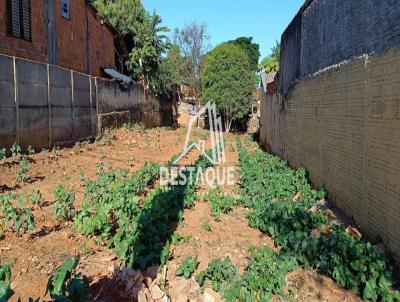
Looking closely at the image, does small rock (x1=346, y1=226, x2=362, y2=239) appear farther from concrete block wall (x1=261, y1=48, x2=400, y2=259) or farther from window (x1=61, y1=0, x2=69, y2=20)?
window (x1=61, y1=0, x2=69, y2=20)

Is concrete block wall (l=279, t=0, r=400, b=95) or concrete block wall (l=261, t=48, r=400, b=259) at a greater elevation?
concrete block wall (l=279, t=0, r=400, b=95)

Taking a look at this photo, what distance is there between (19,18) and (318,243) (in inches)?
500

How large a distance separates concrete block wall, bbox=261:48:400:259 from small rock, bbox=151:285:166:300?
2277mm

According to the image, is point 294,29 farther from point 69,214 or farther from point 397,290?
point 397,290

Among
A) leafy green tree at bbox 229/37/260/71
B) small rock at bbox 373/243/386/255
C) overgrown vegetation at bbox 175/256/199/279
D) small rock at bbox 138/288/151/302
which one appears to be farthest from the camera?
leafy green tree at bbox 229/37/260/71

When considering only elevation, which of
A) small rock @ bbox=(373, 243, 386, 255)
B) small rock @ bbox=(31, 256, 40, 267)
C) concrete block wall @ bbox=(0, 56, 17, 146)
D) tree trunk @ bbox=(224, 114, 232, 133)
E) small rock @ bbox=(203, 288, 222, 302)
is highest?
concrete block wall @ bbox=(0, 56, 17, 146)

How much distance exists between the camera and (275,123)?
1505cm

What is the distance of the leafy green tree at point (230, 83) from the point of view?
1111 inches

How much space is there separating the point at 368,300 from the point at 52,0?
15552mm

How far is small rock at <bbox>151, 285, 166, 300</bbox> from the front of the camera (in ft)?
12.5

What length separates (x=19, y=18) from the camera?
1413 cm

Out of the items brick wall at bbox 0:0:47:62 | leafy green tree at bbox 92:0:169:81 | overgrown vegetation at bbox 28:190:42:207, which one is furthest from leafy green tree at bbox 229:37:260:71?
overgrown vegetation at bbox 28:190:42:207

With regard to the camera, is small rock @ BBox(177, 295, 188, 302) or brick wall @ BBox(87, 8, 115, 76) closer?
small rock @ BBox(177, 295, 188, 302)

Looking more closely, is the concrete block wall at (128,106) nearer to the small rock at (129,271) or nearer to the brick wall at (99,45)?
the brick wall at (99,45)
